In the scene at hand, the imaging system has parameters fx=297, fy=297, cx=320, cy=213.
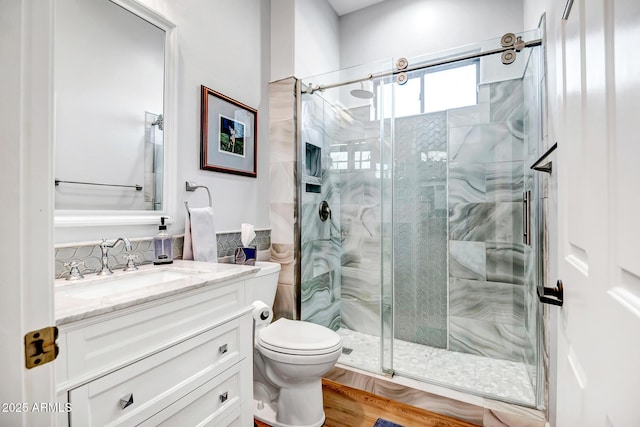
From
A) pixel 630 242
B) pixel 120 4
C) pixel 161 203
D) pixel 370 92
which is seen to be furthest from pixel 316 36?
pixel 630 242

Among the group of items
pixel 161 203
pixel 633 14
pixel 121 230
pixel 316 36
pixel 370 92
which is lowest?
pixel 121 230

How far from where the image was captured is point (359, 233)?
254 centimetres

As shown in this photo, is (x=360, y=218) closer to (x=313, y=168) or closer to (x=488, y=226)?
(x=313, y=168)

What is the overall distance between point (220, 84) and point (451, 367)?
2.40 m

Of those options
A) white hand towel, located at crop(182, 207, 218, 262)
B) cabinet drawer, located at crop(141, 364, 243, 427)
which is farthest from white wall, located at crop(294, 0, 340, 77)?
cabinet drawer, located at crop(141, 364, 243, 427)

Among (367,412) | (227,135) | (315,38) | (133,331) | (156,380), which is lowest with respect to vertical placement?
(367,412)

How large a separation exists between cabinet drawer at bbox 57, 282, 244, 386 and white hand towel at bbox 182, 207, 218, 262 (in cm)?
46

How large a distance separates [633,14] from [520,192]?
1984 millimetres

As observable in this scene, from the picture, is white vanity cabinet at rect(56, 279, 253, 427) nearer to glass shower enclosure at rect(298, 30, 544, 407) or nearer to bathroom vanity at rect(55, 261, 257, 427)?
bathroom vanity at rect(55, 261, 257, 427)

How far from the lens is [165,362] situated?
920mm


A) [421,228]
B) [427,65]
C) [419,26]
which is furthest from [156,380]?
[419,26]

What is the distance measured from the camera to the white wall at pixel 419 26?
2379 millimetres

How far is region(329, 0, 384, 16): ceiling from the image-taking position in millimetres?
2756

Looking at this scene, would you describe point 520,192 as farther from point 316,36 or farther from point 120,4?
point 120,4
